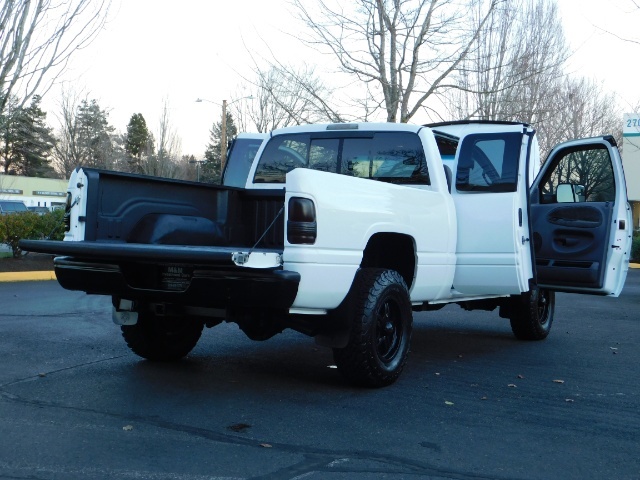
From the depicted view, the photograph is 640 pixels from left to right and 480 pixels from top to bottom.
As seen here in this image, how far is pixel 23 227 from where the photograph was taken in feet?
59.4

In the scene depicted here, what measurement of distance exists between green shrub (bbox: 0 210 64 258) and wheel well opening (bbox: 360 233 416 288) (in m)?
12.7

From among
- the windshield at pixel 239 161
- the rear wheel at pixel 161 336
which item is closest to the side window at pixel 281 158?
the windshield at pixel 239 161

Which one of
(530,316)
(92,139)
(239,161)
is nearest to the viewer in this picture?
(530,316)

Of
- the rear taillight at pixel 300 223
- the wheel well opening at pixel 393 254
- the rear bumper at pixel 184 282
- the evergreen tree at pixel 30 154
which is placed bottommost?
the rear bumper at pixel 184 282

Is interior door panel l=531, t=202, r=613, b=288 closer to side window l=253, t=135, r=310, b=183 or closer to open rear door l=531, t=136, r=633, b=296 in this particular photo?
open rear door l=531, t=136, r=633, b=296

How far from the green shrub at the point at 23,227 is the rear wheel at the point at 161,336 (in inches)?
461

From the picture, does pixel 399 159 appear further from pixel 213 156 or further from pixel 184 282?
pixel 213 156

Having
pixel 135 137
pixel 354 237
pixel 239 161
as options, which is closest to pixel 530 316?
pixel 239 161

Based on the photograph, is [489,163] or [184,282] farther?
[489,163]

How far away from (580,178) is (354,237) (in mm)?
3869

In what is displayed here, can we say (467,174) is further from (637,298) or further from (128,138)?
(128,138)

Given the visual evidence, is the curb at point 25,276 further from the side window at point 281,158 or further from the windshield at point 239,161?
the side window at point 281,158

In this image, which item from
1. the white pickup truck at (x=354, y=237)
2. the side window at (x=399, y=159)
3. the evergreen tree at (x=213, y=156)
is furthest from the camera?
the evergreen tree at (x=213, y=156)

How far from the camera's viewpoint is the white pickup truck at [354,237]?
5.32m
